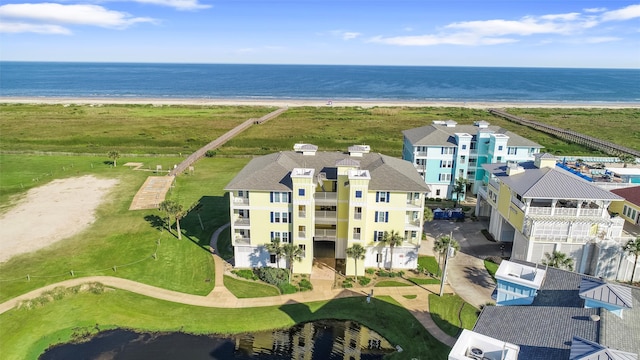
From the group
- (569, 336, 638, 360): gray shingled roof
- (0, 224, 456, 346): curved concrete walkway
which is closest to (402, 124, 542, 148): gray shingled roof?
(0, 224, 456, 346): curved concrete walkway

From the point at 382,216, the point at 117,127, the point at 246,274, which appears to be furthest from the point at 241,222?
the point at 117,127

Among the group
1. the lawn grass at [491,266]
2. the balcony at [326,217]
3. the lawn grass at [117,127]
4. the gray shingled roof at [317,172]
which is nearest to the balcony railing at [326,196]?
the balcony at [326,217]

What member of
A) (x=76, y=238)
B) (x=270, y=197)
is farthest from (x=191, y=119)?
(x=270, y=197)

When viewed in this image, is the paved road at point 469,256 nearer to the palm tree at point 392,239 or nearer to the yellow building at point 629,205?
the palm tree at point 392,239

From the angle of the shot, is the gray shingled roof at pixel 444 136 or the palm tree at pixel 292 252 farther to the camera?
the gray shingled roof at pixel 444 136

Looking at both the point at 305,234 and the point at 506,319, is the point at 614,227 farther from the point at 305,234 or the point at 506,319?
the point at 305,234

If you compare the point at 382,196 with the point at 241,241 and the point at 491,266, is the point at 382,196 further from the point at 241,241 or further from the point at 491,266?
the point at 241,241

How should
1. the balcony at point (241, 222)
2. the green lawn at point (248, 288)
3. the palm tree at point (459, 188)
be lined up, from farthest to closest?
1. the palm tree at point (459, 188)
2. the balcony at point (241, 222)
3. the green lawn at point (248, 288)
